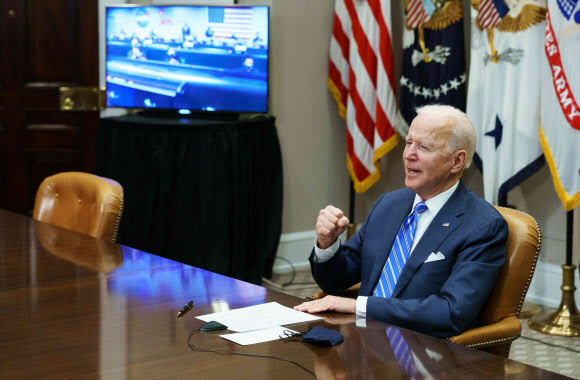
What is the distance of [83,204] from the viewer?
10.3ft

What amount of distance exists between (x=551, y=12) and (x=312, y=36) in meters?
1.81

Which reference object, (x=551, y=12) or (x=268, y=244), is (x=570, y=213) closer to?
(x=551, y=12)

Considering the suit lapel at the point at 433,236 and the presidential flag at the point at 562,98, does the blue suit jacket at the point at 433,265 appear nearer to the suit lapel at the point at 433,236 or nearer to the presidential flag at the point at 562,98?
the suit lapel at the point at 433,236

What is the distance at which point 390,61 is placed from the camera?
494 centimetres

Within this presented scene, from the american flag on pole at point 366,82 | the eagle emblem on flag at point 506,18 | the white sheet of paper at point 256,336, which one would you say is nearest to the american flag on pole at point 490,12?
the eagle emblem on flag at point 506,18

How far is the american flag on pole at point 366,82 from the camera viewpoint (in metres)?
4.95

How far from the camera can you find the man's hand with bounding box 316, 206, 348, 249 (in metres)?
2.20

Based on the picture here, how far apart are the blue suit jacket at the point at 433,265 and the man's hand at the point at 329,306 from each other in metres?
0.14

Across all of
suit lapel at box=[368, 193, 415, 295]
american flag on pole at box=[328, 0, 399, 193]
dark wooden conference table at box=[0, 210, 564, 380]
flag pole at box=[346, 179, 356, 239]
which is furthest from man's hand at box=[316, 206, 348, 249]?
flag pole at box=[346, 179, 356, 239]

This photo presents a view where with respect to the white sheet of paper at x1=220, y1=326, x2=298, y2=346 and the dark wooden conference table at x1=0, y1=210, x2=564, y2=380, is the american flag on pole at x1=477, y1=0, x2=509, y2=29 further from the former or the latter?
the white sheet of paper at x1=220, y1=326, x2=298, y2=346

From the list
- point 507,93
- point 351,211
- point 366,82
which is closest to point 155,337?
point 507,93

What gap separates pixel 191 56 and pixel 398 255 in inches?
111

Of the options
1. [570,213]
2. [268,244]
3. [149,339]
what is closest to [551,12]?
[570,213]

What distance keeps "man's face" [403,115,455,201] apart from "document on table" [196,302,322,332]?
631 millimetres
